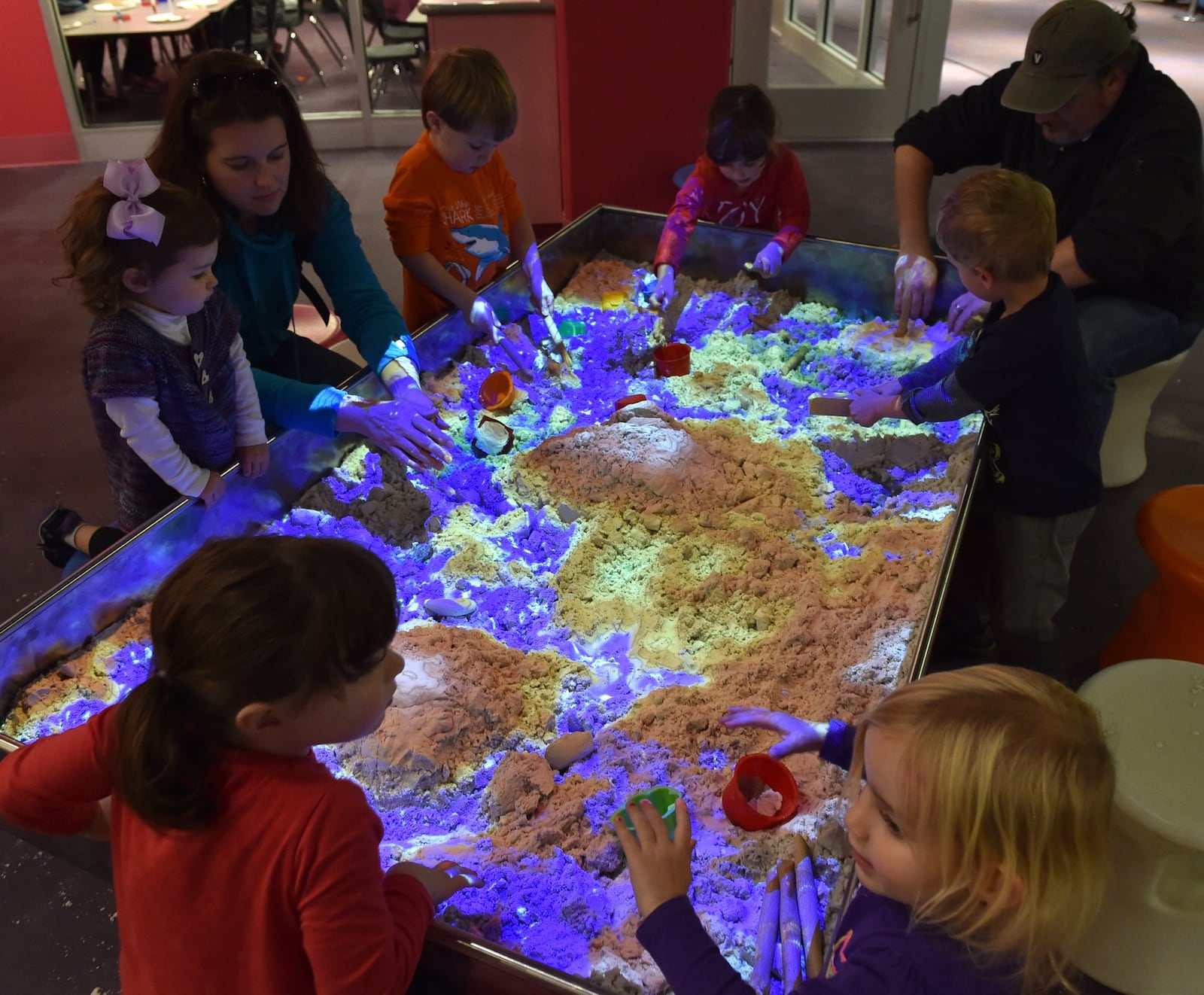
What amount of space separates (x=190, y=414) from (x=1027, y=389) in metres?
1.55

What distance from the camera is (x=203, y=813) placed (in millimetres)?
939

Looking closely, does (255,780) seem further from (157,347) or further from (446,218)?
(446,218)

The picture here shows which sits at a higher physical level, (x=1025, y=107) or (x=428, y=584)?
(x=1025, y=107)

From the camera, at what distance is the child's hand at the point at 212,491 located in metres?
1.79

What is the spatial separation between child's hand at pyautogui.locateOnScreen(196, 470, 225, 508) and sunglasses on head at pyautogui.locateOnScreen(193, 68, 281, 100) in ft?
2.34

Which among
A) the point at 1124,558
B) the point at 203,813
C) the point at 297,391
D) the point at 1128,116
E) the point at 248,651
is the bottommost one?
the point at 1124,558

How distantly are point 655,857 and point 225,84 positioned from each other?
1.60 meters

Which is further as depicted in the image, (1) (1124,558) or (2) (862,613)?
(1) (1124,558)

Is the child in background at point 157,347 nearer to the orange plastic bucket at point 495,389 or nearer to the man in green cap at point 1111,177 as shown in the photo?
the orange plastic bucket at point 495,389

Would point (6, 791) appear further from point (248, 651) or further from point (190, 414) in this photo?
point (190, 414)

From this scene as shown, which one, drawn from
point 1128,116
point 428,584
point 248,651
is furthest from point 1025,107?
point 248,651

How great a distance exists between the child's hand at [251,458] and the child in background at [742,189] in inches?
51.0

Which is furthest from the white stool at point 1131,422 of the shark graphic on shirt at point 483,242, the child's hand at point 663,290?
the shark graphic on shirt at point 483,242

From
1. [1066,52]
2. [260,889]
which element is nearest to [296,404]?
[260,889]
